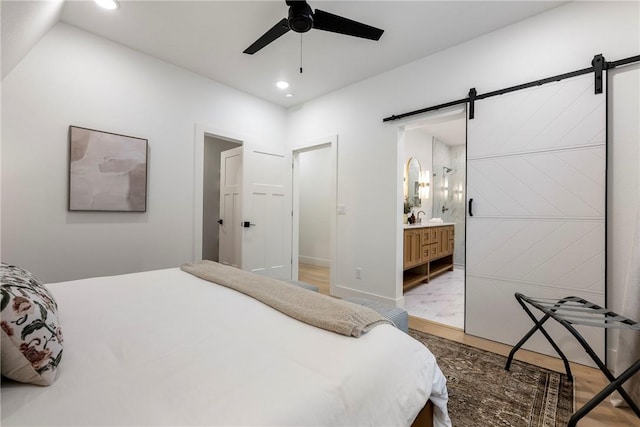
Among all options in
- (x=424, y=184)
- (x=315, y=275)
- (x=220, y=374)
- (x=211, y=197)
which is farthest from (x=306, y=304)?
(x=424, y=184)

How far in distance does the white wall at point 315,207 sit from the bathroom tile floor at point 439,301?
217 centimetres

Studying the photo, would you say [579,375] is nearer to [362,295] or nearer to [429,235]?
[362,295]

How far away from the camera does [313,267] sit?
18.9ft

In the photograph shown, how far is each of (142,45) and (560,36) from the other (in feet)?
12.4

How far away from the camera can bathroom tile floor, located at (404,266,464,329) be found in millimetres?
2961

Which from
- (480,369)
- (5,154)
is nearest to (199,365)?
(480,369)

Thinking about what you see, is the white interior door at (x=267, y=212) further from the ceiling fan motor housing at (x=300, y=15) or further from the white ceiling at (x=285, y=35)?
the ceiling fan motor housing at (x=300, y=15)

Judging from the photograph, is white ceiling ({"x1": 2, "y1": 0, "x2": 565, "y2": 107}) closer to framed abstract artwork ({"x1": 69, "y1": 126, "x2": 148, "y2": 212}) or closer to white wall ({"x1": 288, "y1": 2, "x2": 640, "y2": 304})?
white wall ({"x1": 288, "y1": 2, "x2": 640, "y2": 304})

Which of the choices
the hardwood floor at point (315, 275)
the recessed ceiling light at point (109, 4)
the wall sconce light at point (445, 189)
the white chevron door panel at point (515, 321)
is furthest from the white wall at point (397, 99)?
the wall sconce light at point (445, 189)

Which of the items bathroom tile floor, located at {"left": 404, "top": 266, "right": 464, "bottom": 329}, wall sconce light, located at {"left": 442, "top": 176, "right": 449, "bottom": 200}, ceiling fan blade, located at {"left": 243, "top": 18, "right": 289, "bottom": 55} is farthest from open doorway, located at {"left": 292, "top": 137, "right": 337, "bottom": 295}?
ceiling fan blade, located at {"left": 243, "top": 18, "right": 289, "bottom": 55}

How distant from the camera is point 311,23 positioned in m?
1.85

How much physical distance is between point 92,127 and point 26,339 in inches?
101

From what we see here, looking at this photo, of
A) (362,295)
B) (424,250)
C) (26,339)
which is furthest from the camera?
(424,250)

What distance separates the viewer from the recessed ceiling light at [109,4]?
84.4 inches
